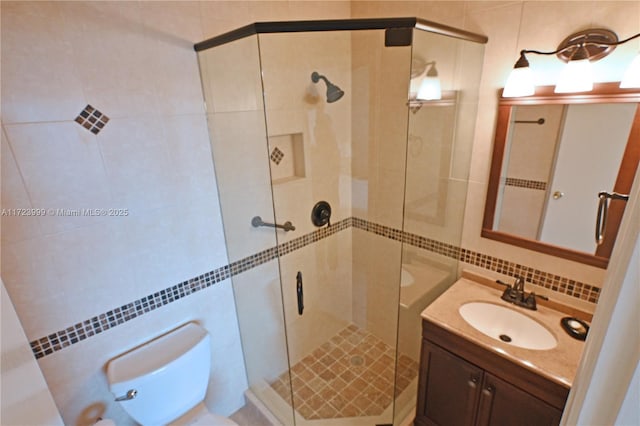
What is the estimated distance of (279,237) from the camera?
6.40ft

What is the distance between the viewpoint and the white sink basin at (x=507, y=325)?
1.52m

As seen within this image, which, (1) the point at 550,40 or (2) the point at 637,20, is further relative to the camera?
(1) the point at 550,40

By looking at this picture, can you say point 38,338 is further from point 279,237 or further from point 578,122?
point 578,122

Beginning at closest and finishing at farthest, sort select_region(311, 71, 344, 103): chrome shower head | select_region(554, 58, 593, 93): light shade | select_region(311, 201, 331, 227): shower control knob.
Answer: select_region(554, 58, 593, 93): light shade, select_region(311, 71, 344, 103): chrome shower head, select_region(311, 201, 331, 227): shower control knob

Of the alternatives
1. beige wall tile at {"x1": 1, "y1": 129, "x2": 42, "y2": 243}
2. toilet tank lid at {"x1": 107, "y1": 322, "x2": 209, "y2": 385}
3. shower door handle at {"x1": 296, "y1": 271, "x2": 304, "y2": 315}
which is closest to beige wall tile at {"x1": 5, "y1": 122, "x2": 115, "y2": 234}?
beige wall tile at {"x1": 1, "y1": 129, "x2": 42, "y2": 243}

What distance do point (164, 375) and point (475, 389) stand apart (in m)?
1.44

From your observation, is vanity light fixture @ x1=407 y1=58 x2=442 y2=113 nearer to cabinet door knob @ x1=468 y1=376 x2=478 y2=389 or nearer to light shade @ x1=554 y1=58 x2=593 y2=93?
light shade @ x1=554 y1=58 x2=593 y2=93

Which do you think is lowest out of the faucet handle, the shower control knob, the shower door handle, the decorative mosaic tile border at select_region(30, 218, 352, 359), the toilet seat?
the toilet seat

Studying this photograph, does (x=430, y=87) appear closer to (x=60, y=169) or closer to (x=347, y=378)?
(x=60, y=169)

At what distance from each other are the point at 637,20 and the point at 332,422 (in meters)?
2.43

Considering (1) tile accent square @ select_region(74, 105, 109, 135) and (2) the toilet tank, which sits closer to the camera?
(1) tile accent square @ select_region(74, 105, 109, 135)

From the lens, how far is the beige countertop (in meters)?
1.27

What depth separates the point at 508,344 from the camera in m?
1.40

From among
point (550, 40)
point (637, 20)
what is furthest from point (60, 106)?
point (637, 20)
